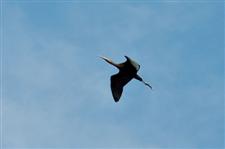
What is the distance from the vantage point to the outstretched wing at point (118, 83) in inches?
2383

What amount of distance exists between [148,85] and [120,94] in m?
1.30

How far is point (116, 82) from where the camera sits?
200 ft

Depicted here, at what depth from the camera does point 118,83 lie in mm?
60812

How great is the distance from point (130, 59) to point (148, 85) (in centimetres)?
256

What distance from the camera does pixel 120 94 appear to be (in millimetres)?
60656

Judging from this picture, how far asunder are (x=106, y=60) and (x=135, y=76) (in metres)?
1.95

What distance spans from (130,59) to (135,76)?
5.10 ft

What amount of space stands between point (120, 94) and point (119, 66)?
1.19m

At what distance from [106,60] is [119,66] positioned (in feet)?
4.37

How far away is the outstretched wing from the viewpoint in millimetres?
60531

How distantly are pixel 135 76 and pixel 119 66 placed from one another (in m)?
0.80

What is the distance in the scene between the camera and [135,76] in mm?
60250

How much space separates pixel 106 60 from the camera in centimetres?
6162

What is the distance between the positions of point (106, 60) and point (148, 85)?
2129 mm
